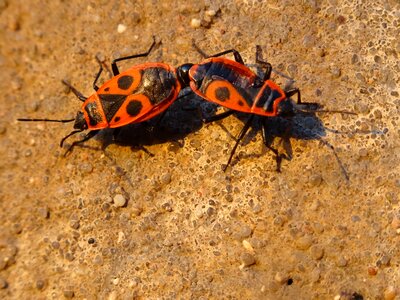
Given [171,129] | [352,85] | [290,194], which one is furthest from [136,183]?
[352,85]

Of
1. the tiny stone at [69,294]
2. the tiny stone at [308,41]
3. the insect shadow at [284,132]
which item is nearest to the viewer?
the tiny stone at [69,294]

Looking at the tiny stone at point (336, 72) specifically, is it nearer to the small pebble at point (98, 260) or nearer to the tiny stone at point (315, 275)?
the tiny stone at point (315, 275)

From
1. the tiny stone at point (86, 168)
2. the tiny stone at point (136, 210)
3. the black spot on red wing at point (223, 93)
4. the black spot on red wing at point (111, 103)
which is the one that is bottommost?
the tiny stone at point (136, 210)

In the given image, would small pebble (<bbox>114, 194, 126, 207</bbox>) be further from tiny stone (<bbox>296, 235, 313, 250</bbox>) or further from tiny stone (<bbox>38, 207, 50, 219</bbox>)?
tiny stone (<bbox>296, 235, 313, 250</bbox>)

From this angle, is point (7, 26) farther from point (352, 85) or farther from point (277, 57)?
point (352, 85)

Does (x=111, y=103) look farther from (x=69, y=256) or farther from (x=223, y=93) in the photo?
(x=69, y=256)

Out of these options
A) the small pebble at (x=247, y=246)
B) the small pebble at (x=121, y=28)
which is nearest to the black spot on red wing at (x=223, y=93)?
the small pebble at (x=247, y=246)

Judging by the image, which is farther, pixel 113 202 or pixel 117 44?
pixel 117 44
